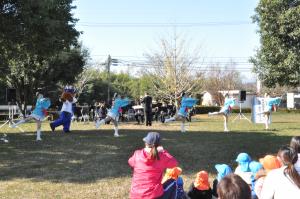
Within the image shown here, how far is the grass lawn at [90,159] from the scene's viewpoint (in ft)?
35.9

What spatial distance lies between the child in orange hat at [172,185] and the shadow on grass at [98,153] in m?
4.40

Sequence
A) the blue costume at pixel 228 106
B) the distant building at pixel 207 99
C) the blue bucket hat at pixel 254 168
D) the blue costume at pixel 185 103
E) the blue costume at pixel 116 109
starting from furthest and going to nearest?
the distant building at pixel 207 99, the blue costume at pixel 228 106, the blue costume at pixel 185 103, the blue costume at pixel 116 109, the blue bucket hat at pixel 254 168

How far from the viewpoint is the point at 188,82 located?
57.8 metres

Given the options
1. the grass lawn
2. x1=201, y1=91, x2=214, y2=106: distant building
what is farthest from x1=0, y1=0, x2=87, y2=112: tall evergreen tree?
x1=201, y1=91, x2=214, y2=106: distant building

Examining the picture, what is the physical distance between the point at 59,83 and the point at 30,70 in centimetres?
604

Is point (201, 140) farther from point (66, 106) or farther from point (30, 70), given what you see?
point (30, 70)

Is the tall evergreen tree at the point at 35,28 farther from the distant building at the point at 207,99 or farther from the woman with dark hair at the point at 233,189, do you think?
the distant building at the point at 207,99

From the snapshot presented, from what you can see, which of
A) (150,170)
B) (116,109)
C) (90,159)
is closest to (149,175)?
(150,170)

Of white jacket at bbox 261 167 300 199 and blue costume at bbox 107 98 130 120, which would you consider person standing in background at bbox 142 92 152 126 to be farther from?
white jacket at bbox 261 167 300 199

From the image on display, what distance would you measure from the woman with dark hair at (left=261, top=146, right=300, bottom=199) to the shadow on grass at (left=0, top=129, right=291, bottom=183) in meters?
7.06

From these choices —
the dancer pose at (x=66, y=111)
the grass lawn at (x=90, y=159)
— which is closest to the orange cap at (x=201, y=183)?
the grass lawn at (x=90, y=159)

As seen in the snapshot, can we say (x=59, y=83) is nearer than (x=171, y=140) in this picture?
No

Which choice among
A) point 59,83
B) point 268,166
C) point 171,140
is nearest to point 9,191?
point 268,166

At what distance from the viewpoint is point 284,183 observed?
513 centimetres
